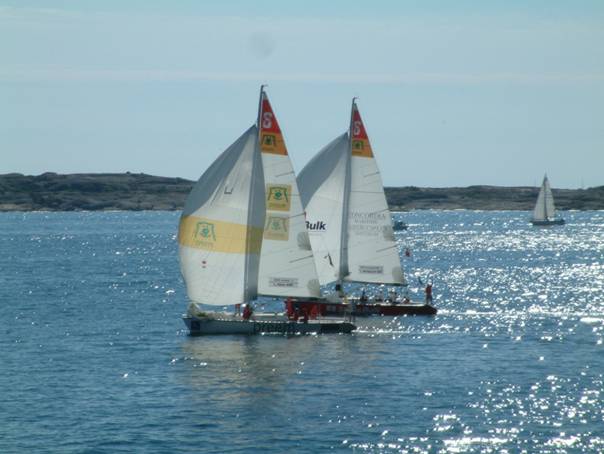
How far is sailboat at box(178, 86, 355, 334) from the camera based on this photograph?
68625 millimetres

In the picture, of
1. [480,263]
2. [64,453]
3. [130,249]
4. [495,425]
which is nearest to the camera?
[64,453]

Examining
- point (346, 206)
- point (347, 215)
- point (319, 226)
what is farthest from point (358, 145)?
point (319, 226)

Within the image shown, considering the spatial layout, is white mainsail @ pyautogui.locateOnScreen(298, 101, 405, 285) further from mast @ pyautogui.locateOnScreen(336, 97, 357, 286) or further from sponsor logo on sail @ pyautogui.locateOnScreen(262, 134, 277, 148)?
sponsor logo on sail @ pyautogui.locateOnScreen(262, 134, 277, 148)

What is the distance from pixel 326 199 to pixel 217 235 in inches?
572

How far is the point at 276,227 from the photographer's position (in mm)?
70875

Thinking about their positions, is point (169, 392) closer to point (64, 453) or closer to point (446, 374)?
point (64, 453)

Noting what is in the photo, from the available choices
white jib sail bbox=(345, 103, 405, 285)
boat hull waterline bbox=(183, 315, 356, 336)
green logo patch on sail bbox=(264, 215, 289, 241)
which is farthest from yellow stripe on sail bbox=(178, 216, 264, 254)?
white jib sail bbox=(345, 103, 405, 285)

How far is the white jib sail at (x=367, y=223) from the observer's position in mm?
81688

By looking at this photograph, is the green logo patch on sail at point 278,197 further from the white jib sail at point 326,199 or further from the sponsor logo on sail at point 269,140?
the white jib sail at point 326,199

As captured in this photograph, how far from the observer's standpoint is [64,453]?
4347 centimetres

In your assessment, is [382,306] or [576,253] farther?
[576,253]

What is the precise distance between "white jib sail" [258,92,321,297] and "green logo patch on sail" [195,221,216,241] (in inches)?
149

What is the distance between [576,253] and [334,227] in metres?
104

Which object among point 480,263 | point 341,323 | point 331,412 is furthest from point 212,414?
point 480,263
